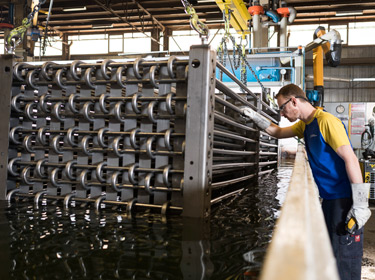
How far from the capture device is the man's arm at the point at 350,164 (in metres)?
1.82

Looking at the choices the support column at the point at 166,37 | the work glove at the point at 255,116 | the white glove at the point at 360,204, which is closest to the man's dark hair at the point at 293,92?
the work glove at the point at 255,116

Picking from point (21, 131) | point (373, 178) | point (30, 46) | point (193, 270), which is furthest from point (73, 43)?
point (193, 270)

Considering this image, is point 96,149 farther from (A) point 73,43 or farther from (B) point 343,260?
(A) point 73,43

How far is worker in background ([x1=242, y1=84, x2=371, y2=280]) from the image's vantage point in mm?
1829

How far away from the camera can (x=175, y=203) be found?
1.79 metres

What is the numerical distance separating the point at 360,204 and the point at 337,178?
0.75 ft

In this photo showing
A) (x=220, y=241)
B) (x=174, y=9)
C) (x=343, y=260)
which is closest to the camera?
(x=220, y=241)

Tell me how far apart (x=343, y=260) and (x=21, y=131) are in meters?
1.81

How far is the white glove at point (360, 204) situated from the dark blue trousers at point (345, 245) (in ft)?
0.42

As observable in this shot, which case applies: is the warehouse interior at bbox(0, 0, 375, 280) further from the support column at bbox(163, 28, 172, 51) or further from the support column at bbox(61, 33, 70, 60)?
the support column at bbox(61, 33, 70, 60)

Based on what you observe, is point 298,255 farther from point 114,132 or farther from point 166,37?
point 166,37

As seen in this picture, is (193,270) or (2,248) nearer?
(193,270)

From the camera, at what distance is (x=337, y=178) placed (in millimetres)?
2010

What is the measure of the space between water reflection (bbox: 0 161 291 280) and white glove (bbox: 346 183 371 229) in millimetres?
393
